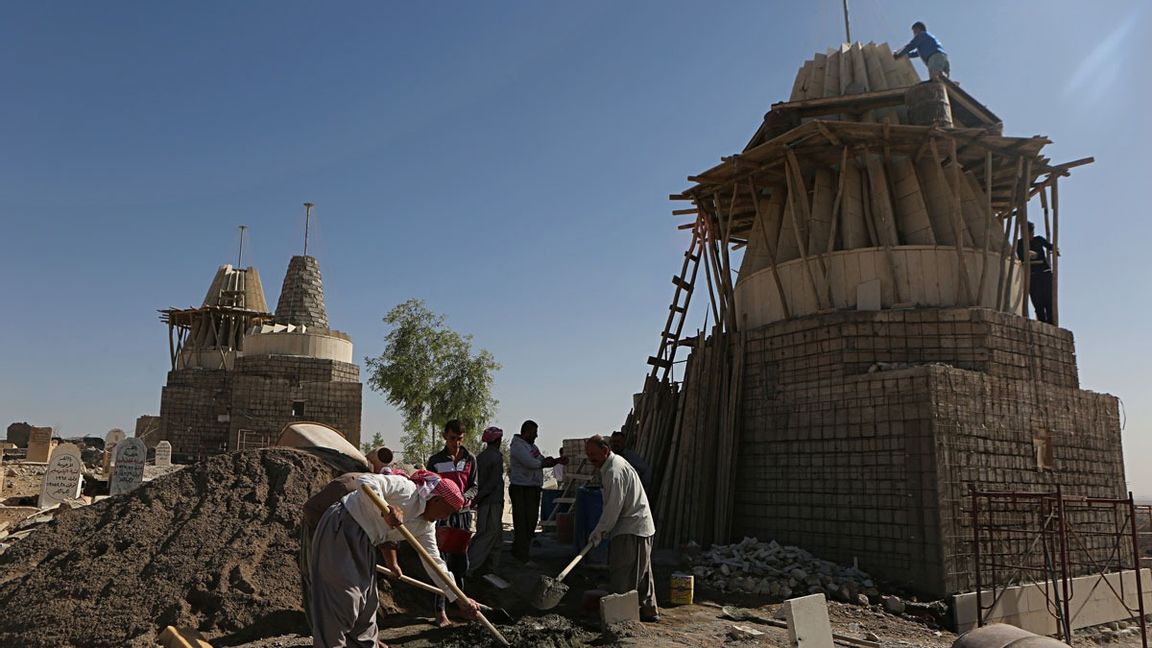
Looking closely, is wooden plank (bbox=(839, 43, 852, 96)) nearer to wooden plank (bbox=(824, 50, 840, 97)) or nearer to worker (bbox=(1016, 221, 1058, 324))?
wooden plank (bbox=(824, 50, 840, 97))

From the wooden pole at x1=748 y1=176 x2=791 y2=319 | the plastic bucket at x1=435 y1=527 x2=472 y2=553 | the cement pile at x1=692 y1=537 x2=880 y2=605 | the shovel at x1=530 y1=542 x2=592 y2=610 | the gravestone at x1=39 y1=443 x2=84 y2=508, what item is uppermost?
the wooden pole at x1=748 y1=176 x2=791 y2=319

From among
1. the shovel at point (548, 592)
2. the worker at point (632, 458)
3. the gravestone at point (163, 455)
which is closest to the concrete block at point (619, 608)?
the shovel at point (548, 592)

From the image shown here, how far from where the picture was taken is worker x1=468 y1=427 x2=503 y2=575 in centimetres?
633

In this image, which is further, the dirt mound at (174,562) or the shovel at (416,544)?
the dirt mound at (174,562)

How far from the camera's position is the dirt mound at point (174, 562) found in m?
4.88

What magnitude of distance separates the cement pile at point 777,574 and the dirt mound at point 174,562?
12.9 feet

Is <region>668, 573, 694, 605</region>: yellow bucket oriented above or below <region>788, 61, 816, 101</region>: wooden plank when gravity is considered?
below

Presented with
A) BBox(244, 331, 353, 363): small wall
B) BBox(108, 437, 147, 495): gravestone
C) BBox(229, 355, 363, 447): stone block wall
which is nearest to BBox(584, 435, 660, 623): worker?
BBox(108, 437, 147, 495): gravestone

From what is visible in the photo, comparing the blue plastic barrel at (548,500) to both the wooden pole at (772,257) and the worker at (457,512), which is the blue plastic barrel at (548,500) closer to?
the wooden pole at (772,257)

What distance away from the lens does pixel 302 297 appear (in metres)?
25.0

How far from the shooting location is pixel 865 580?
7.61 m

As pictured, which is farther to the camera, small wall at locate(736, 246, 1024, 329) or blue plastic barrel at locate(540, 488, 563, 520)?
blue plastic barrel at locate(540, 488, 563, 520)

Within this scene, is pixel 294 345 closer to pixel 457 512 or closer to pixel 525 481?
pixel 525 481

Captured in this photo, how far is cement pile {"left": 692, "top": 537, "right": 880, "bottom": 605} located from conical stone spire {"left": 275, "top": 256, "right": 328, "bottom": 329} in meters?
19.4
